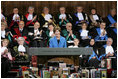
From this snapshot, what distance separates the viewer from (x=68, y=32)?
941 cm

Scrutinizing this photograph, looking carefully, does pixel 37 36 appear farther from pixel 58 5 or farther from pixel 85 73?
pixel 85 73

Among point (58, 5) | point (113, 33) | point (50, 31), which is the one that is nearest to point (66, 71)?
point (50, 31)

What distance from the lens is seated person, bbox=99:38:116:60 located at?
9250 millimetres

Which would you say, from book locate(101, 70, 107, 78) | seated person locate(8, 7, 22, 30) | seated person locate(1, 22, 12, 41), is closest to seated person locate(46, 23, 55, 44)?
seated person locate(8, 7, 22, 30)

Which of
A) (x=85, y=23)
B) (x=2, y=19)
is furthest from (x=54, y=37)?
(x=2, y=19)

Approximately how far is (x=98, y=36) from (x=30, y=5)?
8.44ft

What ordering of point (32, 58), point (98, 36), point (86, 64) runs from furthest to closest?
1. point (98, 36)
2. point (86, 64)
3. point (32, 58)

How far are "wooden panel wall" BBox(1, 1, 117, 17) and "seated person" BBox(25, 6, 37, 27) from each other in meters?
0.15

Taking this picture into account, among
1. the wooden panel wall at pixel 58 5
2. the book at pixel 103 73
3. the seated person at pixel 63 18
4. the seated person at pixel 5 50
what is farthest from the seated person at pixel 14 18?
the book at pixel 103 73

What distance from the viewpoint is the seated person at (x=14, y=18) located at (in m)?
9.37

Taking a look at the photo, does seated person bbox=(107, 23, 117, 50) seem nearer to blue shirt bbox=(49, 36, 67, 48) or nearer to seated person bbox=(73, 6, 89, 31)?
seated person bbox=(73, 6, 89, 31)

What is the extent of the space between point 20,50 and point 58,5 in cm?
212

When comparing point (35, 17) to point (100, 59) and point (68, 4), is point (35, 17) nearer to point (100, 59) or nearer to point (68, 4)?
point (68, 4)

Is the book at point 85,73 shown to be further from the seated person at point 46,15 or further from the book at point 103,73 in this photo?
the seated person at point 46,15
